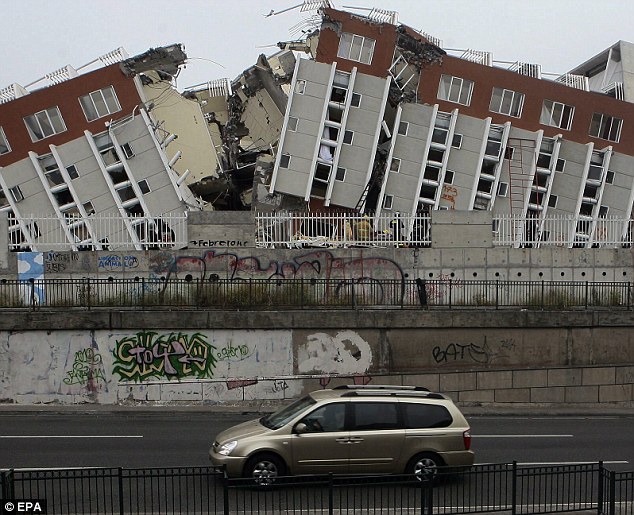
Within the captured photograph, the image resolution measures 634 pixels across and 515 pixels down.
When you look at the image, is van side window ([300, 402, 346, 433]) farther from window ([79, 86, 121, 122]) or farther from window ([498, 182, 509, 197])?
window ([498, 182, 509, 197])

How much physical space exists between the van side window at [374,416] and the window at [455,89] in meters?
23.7

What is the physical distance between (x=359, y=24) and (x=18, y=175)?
1518cm

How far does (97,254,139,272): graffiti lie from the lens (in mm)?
23062

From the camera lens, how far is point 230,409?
19688mm

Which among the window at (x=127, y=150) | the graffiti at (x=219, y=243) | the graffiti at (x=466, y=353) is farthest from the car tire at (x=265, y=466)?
the window at (x=127, y=150)

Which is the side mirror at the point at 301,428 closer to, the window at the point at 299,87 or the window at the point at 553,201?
the window at the point at 299,87

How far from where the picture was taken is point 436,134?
33.9m

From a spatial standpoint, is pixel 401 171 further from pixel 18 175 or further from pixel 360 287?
pixel 18 175

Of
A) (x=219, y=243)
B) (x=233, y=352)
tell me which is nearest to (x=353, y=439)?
(x=233, y=352)

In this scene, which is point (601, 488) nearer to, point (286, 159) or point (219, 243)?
point (219, 243)

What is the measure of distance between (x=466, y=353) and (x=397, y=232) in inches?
199

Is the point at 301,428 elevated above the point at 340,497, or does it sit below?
above

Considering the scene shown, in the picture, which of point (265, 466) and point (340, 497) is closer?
point (340, 497)

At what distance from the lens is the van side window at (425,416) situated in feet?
39.7
